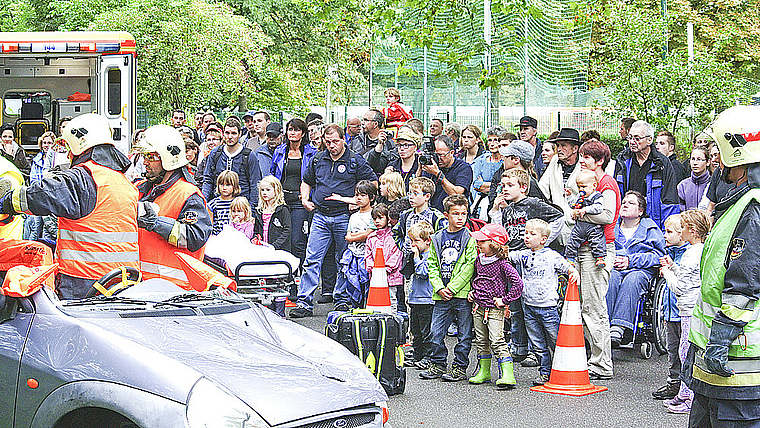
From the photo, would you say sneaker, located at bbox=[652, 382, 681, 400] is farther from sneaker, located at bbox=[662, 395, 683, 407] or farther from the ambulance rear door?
the ambulance rear door

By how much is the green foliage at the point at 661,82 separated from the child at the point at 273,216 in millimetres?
7508

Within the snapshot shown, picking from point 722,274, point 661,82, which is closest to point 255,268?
point 722,274

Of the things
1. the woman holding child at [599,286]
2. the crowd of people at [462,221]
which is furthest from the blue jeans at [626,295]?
the woman holding child at [599,286]

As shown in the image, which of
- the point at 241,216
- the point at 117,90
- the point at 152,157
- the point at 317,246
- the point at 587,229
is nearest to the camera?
the point at 152,157

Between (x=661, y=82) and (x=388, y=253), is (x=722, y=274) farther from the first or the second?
(x=661, y=82)

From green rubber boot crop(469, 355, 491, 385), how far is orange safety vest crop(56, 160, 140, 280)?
3329 mm

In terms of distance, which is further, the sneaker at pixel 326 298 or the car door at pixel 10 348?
the sneaker at pixel 326 298

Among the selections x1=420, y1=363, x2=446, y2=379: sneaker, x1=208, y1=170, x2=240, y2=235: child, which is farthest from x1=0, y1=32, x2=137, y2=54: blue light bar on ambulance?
x1=420, y1=363, x2=446, y2=379: sneaker

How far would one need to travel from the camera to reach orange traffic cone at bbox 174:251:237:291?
21.6 feet

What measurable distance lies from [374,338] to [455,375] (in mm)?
1138

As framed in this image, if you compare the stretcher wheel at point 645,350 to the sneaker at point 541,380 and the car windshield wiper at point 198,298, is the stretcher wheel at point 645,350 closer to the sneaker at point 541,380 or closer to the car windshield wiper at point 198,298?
the sneaker at point 541,380

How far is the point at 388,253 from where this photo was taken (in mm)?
9742

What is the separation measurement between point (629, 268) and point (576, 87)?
12342mm

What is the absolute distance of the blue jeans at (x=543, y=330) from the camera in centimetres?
838
